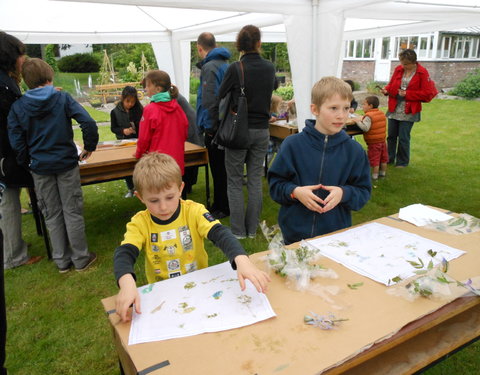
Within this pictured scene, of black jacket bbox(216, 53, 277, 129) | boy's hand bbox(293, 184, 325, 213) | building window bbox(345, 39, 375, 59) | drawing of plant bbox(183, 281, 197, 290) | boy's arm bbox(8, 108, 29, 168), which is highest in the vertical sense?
building window bbox(345, 39, 375, 59)

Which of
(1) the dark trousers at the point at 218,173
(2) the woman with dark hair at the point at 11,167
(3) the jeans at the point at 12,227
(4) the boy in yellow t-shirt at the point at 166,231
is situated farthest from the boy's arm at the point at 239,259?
(1) the dark trousers at the point at 218,173

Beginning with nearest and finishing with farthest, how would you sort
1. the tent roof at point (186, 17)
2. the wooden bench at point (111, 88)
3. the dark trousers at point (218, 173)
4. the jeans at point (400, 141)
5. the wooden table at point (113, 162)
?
1. the tent roof at point (186, 17)
2. the wooden table at point (113, 162)
3. the dark trousers at point (218, 173)
4. the jeans at point (400, 141)
5. the wooden bench at point (111, 88)

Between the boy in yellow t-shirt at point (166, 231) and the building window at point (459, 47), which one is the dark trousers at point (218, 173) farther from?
the building window at point (459, 47)

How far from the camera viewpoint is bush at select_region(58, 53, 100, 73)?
2381 centimetres

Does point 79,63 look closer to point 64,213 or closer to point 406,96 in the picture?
point 406,96

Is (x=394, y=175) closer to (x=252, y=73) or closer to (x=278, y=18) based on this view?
(x=278, y=18)

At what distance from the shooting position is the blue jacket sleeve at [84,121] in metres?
3.08

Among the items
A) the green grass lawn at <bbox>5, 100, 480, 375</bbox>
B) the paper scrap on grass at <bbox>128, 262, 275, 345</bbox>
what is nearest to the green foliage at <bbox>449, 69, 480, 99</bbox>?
the green grass lawn at <bbox>5, 100, 480, 375</bbox>

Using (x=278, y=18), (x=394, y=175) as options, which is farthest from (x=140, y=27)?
(x=394, y=175)

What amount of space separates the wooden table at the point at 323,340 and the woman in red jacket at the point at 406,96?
17.6 ft

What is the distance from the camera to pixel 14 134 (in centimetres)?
296

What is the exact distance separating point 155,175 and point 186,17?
533 cm

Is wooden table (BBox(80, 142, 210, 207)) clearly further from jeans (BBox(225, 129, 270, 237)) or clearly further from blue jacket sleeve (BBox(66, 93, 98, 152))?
jeans (BBox(225, 129, 270, 237))

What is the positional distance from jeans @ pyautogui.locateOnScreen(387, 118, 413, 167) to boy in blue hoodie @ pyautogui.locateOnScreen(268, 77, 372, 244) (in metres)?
4.96
